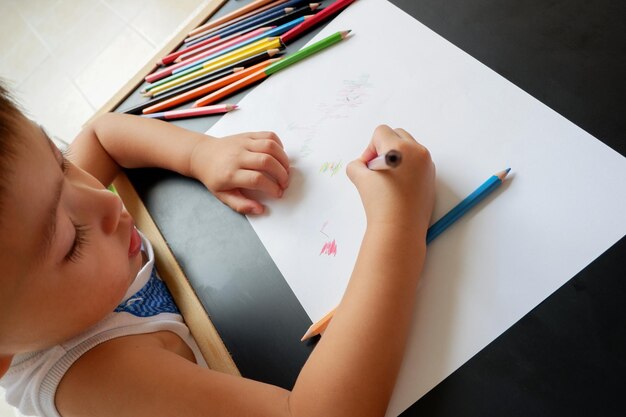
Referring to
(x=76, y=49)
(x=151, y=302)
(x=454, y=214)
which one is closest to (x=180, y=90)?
(x=151, y=302)

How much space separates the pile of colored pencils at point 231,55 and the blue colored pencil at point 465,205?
24 centimetres

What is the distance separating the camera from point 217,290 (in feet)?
1.37

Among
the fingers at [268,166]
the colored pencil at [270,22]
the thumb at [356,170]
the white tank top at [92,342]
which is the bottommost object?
the white tank top at [92,342]

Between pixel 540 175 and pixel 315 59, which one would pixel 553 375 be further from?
pixel 315 59

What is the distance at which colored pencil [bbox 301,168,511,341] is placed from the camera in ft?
1.11

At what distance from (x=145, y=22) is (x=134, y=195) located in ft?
2.54

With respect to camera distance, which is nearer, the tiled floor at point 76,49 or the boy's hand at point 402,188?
the boy's hand at point 402,188

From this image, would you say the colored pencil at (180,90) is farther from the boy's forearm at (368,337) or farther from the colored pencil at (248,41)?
the boy's forearm at (368,337)

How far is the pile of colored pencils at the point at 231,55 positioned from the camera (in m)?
0.50

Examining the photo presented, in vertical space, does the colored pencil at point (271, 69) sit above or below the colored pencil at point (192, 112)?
above

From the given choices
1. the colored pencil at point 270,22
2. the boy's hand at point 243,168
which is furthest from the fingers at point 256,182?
the colored pencil at point 270,22

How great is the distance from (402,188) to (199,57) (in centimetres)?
35

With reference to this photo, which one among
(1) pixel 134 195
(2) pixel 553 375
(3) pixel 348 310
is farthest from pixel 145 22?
(2) pixel 553 375

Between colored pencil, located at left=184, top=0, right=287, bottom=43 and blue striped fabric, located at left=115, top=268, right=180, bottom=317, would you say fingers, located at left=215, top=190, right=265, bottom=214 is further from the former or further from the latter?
colored pencil, located at left=184, top=0, right=287, bottom=43
